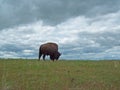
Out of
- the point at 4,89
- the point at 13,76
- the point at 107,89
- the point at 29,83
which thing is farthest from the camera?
the point at 13,76

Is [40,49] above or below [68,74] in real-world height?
above

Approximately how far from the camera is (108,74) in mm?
19062

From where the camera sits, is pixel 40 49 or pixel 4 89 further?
pixel 40 49

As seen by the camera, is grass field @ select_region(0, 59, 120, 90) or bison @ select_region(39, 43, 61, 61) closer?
grass field @ select_region(0, 59, 120, 90)

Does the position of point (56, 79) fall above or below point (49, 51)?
below

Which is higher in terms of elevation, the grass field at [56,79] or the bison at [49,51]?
the bison at [49,51]

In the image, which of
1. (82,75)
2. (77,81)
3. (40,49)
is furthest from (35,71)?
(40,49)

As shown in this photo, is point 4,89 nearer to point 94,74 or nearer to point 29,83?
point 29,83

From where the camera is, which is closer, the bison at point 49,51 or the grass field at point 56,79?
the grass field at point 56,79

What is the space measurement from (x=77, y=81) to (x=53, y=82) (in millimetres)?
1238

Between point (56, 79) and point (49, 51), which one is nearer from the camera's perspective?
point (56, 79)

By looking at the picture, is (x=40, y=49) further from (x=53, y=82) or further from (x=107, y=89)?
(x=107, y=89)

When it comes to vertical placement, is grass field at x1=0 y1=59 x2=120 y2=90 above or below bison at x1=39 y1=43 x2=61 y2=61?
below

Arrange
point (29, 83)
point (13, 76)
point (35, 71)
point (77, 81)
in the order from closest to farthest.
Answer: point (29, 83) → point (77, 81) → point (13, 76) → point (35, 71)
